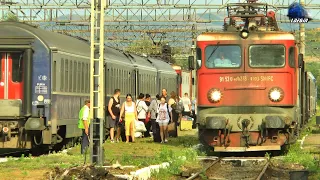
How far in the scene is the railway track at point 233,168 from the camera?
715 inches

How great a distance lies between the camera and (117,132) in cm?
2820

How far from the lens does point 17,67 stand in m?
22.6

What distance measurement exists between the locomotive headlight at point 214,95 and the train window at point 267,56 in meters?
1.08

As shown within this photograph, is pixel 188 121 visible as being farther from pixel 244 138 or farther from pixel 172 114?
pixel 244 138

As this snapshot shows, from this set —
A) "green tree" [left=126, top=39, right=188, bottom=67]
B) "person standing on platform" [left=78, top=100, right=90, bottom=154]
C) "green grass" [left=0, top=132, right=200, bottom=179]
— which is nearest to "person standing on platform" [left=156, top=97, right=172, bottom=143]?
"green grass" [left=0, top=132, right=200, bottom=179]

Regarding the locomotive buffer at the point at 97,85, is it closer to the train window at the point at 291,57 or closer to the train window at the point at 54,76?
the train window at the point at 54,76

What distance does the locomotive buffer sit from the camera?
690 inches

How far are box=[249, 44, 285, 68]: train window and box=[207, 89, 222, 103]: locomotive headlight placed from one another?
1080 mm

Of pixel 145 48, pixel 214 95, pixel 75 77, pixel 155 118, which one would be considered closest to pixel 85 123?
pixel 75 77

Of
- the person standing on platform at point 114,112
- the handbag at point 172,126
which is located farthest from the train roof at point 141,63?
the person standing on platform at point 114,112

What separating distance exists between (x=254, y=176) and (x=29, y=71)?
6890mm

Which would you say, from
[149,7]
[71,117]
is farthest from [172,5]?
[71,117]

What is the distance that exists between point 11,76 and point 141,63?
15.4 metres

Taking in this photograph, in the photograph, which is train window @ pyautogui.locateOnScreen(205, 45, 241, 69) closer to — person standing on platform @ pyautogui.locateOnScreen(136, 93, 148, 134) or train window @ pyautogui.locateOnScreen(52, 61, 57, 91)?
train window @ pyautogui.locateOnScreen(52, 61, 57, 91)
